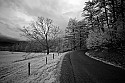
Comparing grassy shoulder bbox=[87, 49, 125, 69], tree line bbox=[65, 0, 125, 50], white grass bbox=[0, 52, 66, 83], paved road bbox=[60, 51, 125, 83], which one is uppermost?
tree line bbox=[65, 0, 125, 50]

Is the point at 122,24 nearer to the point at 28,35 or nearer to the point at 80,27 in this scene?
the point at 28,35

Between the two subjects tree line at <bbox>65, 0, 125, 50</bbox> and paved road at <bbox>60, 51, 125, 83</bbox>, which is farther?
tree line at <bbox>65, 0, 125, 50</bbox>

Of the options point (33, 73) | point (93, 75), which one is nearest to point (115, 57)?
point (93, 75)

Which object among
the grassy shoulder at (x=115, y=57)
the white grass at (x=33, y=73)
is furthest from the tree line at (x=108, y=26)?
the white grass at (x=33, y=73)

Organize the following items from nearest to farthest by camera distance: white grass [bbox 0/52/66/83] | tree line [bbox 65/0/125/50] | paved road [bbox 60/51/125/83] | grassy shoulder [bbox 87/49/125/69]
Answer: paved road [bbox 60/51/125/83]
white grass [bbox 0/52/66/83]
grassy shoulder [bbox 87/49/125/69]
tree line [bbox 65/0/125/50]

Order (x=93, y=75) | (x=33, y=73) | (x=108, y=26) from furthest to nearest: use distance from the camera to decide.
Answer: (x=108, y=26) < (x=33, y=73) < (x=93, y=75)

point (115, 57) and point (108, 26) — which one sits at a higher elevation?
point (108, 26)

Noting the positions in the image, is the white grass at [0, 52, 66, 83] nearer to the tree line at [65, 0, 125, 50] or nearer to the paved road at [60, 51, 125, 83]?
the paved road at [60, 51, 125, 83]

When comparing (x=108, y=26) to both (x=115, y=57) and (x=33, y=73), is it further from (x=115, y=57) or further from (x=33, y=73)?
(x=33, y=73)

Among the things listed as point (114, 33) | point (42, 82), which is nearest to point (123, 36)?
point (114, 33)

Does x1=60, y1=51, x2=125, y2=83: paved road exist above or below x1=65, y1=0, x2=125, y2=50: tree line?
below

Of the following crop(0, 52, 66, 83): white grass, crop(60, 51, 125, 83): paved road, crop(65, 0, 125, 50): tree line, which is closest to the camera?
crop(60, 51, 125, 83): paved road

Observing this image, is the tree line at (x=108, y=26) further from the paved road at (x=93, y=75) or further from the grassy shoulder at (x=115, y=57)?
the paved road at (x=93, y=75)

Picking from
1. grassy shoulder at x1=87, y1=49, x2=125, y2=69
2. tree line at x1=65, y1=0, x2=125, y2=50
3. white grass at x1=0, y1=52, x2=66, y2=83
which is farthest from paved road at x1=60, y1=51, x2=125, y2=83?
tree line at x1=65, y1=0, x2=125, y2=50
